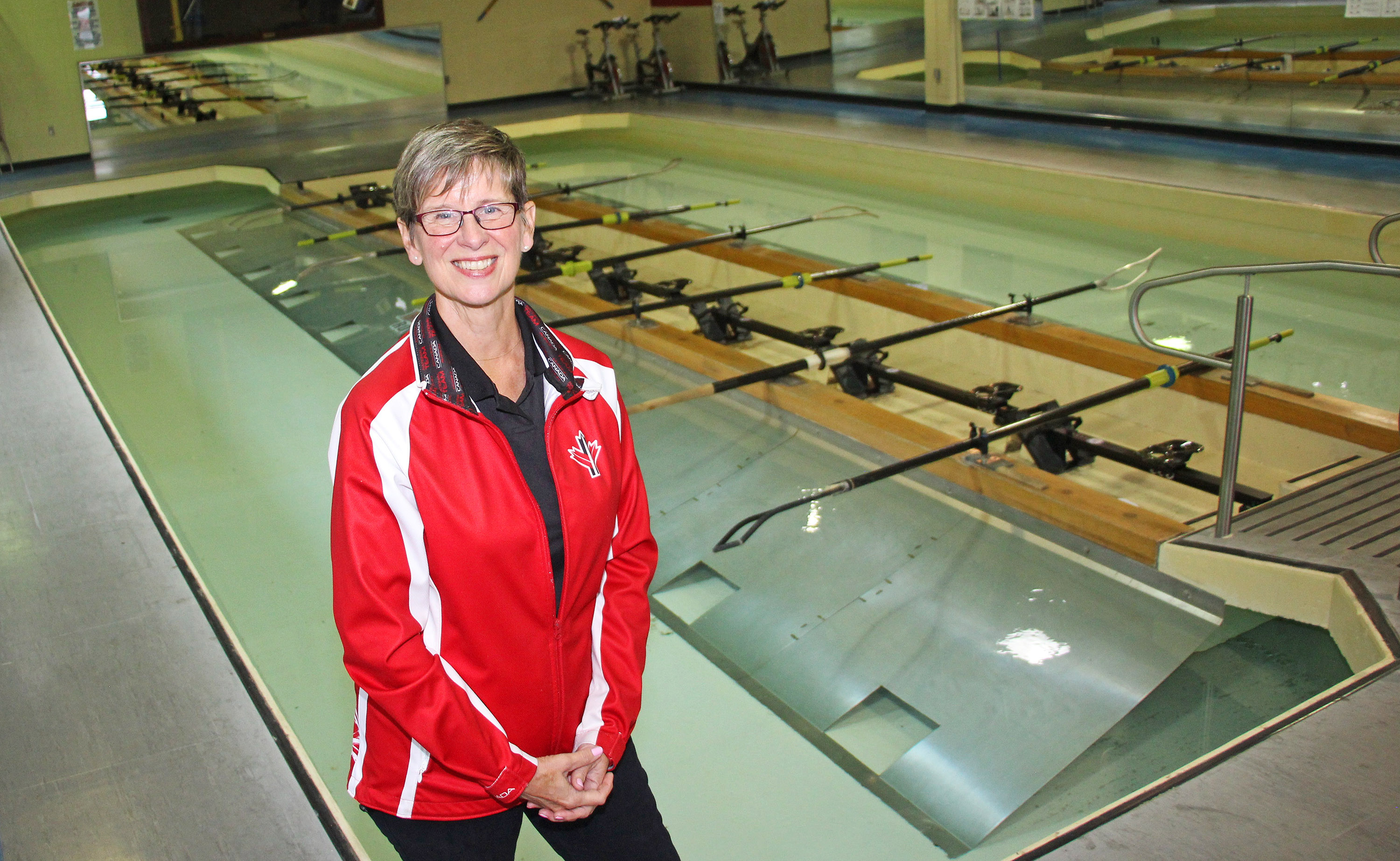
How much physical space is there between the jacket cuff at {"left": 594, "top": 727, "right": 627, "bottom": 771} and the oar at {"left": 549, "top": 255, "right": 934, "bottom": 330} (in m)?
2.56

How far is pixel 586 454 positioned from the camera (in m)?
1.36

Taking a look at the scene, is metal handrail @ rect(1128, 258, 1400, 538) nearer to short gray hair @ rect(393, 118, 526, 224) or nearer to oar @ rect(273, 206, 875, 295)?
short gray hair @ rect(393, 118, 526, 224)

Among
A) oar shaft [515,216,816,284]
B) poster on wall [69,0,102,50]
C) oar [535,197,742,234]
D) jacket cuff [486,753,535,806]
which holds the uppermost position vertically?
poster on wall [69,0,102,50]

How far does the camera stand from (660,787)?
2.29m

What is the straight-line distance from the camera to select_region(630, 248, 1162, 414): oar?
3432 millimetres

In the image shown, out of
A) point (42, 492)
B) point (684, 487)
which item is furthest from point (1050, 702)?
point (42, 492)

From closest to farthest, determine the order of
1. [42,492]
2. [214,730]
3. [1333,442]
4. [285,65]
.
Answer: [214,730] → [42,492] → [1333,442] → [285,65]

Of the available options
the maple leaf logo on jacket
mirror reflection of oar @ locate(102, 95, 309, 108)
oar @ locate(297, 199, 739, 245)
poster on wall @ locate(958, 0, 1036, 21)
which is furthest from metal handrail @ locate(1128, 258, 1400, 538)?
mirror reflection of oar @ locate(102, 95, 309, 108)

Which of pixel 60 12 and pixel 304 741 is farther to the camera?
pixel 60 12

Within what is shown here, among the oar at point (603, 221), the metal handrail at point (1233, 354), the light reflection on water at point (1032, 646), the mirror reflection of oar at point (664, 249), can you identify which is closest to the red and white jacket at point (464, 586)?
the light reflection on water at point (1032, 646)

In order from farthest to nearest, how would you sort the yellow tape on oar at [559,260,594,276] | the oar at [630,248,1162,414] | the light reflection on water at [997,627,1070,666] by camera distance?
the yellow tape on oar at [559,260,594,276]
the oar at [630,248,1162,414]
the light reflection on water at [997,627,1070,666]

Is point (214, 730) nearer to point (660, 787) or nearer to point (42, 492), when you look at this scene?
point (660, 787)

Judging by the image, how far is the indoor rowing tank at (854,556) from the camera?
2.26 meters

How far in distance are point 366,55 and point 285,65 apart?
811 mm
